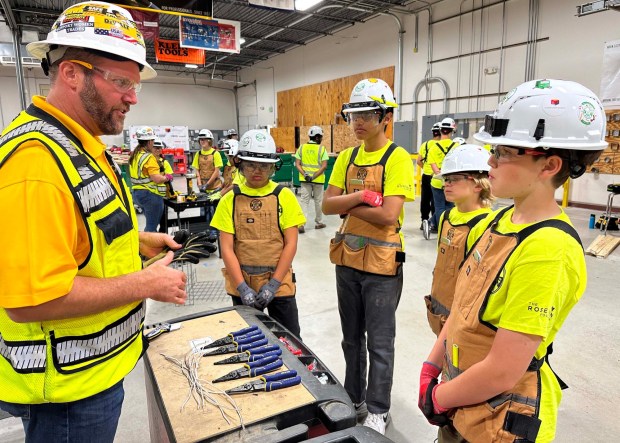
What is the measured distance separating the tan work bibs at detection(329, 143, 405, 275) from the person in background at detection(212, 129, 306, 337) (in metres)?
0.34

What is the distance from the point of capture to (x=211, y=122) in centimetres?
2259

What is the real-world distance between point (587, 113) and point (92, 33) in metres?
1.38

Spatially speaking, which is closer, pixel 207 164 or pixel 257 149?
pixel 257 149

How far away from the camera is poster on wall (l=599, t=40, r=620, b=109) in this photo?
7.24 meters

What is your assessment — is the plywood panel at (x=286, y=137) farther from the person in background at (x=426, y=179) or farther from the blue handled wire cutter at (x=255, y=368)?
the blue handled wire cutter at (x=255, y=368)

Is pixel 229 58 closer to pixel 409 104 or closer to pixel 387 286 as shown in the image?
pixel 409 104

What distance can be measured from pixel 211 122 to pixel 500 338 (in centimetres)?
2324

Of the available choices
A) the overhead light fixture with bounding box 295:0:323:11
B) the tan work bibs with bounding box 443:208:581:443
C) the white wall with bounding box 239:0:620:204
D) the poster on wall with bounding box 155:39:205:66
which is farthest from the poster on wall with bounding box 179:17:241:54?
the tan work bibs with bounding box 443:208:581:443

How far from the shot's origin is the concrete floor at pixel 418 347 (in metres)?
2.38

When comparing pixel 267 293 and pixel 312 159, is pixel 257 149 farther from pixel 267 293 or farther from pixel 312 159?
pixel 312 159

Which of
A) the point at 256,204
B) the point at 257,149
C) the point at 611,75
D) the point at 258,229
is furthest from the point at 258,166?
the point at 611,75

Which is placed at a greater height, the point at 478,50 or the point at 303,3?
the point at 303,3

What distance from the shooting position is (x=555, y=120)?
1028 mm

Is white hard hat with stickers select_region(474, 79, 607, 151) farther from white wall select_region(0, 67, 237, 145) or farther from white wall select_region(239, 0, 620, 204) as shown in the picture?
white wall select_region(0, 67, 237, 145)
